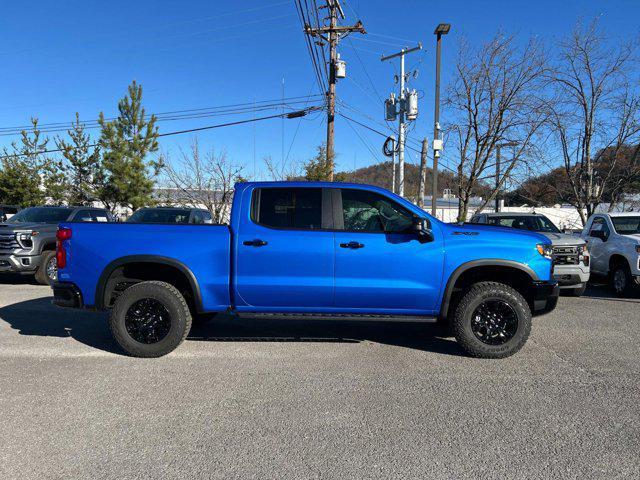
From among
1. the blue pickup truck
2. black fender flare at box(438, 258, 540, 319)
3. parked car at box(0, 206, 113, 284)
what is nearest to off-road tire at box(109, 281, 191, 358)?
the blue pickup truck

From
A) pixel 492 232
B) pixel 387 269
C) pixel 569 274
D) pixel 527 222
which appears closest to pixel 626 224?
pixel 527 222

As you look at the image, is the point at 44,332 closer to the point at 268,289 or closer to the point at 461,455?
the point at 268,289

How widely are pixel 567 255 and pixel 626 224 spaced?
111 inches

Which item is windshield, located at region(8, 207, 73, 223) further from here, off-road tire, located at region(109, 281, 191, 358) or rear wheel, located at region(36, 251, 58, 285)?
off-road tire, located at region(109, 281, 191, 358)

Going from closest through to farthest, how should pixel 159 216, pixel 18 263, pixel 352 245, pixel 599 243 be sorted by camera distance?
pixel 352 245, pixel 18 263, pixel 599 243, pixel 159 216

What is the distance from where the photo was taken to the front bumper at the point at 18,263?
9312 millimetres

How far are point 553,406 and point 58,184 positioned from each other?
26.6m

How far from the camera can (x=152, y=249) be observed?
190 inches

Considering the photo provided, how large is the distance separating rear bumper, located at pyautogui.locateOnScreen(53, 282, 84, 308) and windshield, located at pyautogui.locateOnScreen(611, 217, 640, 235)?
10.2 metres

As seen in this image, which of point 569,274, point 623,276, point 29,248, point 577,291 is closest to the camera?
point 569,274

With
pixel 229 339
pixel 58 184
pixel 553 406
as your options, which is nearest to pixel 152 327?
pixel 229 339

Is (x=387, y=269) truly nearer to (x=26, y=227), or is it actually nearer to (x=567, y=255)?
(x=567, y=255)

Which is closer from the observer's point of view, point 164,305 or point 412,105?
point 164,305

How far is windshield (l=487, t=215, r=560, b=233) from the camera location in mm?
10094
